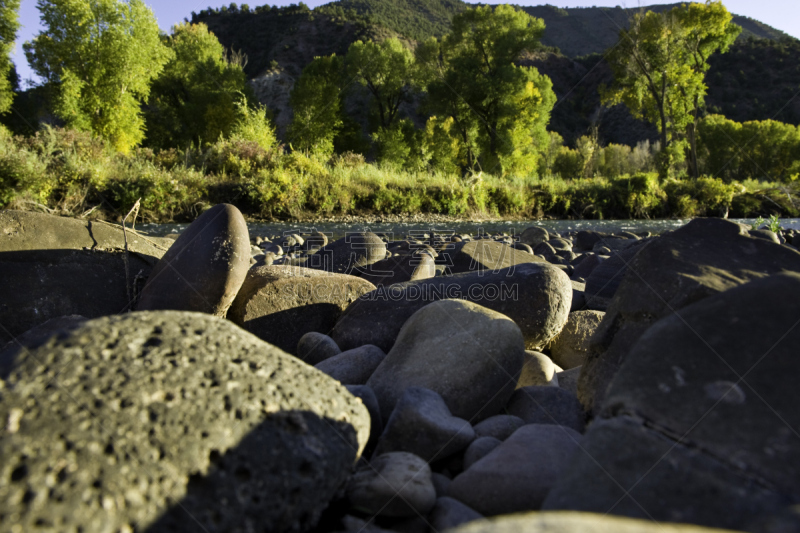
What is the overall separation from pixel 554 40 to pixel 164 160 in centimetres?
10731

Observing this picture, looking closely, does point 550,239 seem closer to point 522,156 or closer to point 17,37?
point 522,156

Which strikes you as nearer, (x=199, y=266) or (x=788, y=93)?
(x=199, y=266)

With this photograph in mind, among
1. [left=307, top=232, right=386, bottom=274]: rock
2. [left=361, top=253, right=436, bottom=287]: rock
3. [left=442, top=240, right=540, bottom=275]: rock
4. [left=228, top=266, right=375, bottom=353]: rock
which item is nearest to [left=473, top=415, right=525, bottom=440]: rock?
[left=228, top=266, right=375, bottom=353]: rock

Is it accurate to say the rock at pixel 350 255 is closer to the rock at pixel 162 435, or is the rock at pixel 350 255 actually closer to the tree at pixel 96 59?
the rock at pixel 162 435

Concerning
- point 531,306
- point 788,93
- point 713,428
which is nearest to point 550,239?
point 531,306

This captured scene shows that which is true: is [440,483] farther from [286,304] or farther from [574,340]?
[286,304]

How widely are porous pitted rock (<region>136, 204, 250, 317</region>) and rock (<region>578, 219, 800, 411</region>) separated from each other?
2.06 meters

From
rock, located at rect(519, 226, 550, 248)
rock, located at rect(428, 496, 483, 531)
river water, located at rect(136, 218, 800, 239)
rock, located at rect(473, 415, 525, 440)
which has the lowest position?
river water, located at rect(136, 218, 800, 239)

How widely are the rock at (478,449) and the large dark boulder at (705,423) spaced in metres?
0.56

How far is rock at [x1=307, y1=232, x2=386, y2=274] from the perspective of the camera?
5223 mm

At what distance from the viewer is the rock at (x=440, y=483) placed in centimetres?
145

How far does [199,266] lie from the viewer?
9.22ft

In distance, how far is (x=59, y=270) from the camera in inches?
127

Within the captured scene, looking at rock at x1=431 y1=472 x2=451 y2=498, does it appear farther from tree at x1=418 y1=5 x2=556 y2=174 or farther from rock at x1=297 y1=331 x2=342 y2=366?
tree at x1=418 y1=5 x2=556 y2=174
